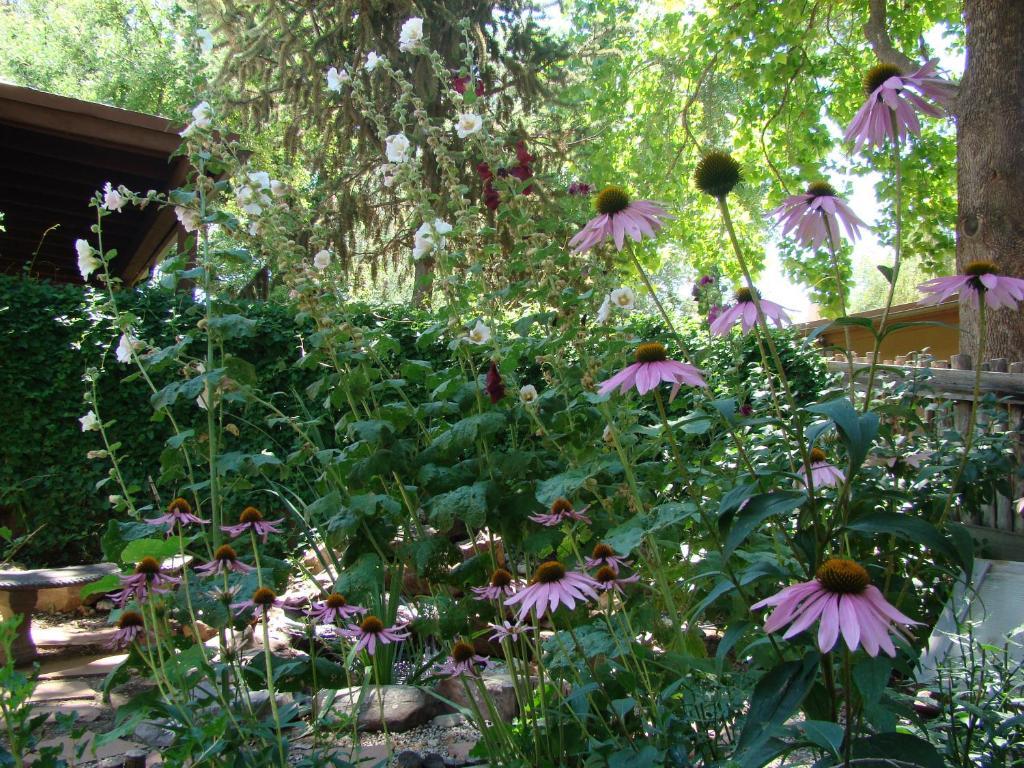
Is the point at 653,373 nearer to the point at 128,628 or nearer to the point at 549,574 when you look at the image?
the point at 549,574

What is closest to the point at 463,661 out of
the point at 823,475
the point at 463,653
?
the point at 463,653

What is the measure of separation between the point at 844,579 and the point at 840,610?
36mm

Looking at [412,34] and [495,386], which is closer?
[495,386]

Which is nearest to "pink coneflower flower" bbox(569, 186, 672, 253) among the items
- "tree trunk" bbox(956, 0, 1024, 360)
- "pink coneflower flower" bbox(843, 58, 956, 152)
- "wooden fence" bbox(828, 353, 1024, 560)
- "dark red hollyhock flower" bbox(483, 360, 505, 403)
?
"pink coneflower flower" bbox(843, 58, 956, 152)

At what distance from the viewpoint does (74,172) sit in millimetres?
6551

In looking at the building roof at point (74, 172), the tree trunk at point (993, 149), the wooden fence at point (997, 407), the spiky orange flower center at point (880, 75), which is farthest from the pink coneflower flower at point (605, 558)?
the tree trunk at point (993, 149)

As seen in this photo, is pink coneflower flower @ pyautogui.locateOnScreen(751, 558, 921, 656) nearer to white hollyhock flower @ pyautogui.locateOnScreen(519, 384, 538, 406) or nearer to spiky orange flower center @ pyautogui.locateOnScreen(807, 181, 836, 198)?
spiky orange flower center @ pyautogui.locateOnScreen(807, 181, 836, 198)

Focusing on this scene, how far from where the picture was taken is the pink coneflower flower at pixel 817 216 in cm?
140

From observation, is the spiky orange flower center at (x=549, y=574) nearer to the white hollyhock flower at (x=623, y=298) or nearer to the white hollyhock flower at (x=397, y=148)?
the white hollyhock flower at (x=623, y=298)

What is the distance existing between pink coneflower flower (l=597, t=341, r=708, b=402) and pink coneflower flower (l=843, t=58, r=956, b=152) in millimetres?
509

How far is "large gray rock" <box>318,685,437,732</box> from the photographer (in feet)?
7.72

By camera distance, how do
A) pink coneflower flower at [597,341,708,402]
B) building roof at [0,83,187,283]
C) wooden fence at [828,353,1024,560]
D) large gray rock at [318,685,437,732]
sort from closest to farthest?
pink coneflower flower at [597,341,708,402] < large gray rock at [318,685,437,732] < wooden fence at [828,353,1024,560] < building roof at [0,83,187,283]

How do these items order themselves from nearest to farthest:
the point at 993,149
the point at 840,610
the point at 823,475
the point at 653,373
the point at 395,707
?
the point at 840,610, the point at 653,373, the point at 823,475, the point at 395,707, the point at 993,149

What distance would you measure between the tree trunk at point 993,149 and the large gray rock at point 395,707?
4.78m
